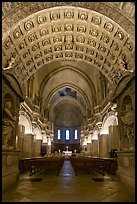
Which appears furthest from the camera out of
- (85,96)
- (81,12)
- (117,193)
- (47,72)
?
(85,96)

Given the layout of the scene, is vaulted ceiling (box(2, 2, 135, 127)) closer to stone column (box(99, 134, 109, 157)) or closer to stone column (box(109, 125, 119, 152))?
stone column (box(109, 125, 119, 152))

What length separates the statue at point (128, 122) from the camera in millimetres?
9066

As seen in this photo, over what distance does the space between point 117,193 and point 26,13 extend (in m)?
8.41

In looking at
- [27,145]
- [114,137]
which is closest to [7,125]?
[114,137]

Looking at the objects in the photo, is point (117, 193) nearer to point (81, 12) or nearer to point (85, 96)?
point (81, 12)

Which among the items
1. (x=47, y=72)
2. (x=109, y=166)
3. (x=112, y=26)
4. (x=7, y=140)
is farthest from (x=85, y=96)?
(x=7, y=140)

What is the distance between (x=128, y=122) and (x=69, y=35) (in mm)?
6322

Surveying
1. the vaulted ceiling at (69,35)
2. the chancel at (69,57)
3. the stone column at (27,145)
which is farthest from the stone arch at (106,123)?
the stone column at (27,145)

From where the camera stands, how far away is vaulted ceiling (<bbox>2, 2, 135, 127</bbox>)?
9938 mm

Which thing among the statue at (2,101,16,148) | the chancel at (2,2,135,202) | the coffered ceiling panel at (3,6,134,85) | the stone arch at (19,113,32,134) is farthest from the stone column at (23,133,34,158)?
the statue at (2,101,16,148)

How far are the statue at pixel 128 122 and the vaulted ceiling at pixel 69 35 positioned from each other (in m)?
1.63

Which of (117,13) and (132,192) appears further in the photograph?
(117,13)

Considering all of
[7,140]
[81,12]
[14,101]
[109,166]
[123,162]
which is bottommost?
[109,166]

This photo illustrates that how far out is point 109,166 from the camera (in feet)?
44.1
